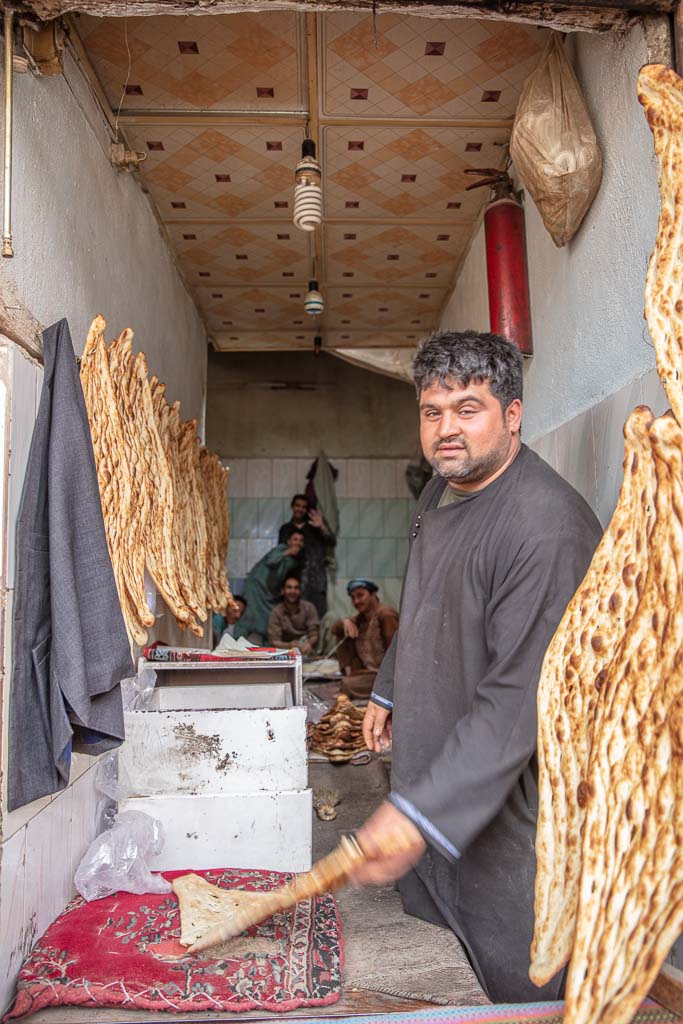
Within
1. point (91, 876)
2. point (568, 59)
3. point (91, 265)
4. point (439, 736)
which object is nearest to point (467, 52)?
point (568, 59)

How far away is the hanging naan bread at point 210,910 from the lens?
1.95m

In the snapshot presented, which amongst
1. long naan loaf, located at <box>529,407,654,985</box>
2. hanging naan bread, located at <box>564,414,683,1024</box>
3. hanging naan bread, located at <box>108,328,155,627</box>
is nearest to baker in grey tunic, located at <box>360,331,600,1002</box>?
long naan loaf, located at <box>529,407,654,985</box>

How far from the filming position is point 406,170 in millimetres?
3787

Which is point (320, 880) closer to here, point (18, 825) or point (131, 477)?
point (18, 825)

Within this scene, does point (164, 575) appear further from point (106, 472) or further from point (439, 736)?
point (439, 736)

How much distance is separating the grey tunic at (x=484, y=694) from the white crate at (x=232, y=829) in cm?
94

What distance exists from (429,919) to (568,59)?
9.01 ft

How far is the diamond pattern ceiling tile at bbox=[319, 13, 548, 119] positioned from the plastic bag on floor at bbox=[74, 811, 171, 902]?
2.96 metres

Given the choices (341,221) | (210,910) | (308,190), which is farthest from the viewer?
(341,221)

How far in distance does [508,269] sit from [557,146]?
94cm

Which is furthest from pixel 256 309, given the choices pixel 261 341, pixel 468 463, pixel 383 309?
pixel 468 463

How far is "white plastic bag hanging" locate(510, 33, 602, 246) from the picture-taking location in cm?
230

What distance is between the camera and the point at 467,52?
2895 millimetres

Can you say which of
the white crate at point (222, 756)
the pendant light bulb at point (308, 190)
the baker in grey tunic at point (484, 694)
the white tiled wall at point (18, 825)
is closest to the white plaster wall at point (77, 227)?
the white tiled wall at point (18, 825)
